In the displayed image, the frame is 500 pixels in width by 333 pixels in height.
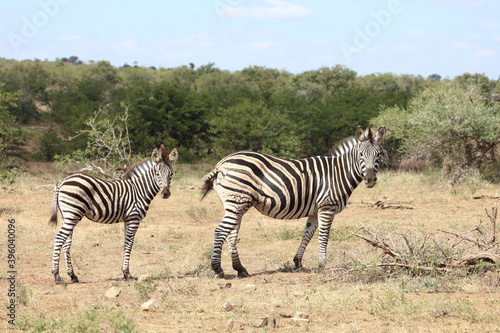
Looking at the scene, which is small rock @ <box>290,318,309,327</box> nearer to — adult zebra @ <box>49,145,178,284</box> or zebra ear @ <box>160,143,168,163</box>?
adult zebra @ <box>49,145,178,284</box>

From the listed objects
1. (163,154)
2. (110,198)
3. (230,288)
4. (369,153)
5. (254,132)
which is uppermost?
(254,132)

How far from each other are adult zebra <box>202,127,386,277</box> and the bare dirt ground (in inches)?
23.6

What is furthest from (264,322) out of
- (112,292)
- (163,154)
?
(163,154)

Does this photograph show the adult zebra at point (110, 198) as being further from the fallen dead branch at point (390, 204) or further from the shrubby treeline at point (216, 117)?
the shrubby treeline at point (216, 117)

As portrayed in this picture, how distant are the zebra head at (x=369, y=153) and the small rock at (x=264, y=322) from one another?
10.6ft

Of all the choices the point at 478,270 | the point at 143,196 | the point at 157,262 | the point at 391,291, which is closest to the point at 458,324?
the point at 391,291

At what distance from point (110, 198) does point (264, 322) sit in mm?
3314

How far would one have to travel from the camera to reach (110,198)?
7.80m

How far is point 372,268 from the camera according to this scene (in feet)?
23.9

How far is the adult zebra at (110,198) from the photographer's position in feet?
24.6

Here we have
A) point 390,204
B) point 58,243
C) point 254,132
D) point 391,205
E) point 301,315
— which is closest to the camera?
point 301,315

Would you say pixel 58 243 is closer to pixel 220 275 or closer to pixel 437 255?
pixel 220 275

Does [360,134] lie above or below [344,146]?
above

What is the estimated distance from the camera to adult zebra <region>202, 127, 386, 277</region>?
8.08m
